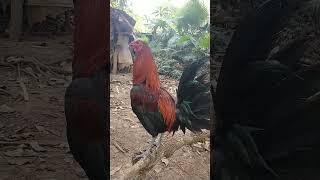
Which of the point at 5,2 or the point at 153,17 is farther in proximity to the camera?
the point at 153,17

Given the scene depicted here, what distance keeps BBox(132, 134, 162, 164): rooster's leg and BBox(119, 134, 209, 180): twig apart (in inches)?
1.1

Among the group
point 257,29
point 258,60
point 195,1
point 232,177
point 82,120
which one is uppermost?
point 195,1

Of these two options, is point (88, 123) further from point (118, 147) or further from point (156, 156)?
point (156, 156)

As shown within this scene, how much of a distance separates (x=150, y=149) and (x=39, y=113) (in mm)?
1000

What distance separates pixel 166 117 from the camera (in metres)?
3.27

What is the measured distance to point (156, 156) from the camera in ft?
10.6

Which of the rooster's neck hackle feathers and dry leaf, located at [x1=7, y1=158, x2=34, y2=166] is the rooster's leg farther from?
dry leaf, located at [x1=7, y1=158, x2=34, y2=166]

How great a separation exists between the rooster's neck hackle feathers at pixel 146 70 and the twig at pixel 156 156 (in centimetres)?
52

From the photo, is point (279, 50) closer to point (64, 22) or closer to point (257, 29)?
point (257, 29)

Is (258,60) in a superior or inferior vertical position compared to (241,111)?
superior

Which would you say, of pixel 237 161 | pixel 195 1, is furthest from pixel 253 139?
pixel 195 1

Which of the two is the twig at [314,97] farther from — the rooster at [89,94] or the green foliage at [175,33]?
the rooster at [89,94]

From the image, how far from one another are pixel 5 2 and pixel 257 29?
220cm

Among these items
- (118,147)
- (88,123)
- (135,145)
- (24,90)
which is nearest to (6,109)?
(24,90)
